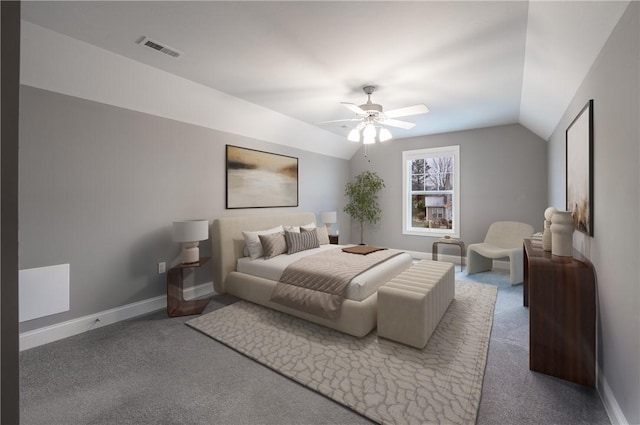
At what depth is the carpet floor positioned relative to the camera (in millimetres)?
1664

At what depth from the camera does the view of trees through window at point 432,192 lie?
552cm

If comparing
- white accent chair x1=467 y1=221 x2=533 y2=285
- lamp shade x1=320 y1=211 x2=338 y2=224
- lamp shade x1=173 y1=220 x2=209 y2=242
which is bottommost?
white accent chair x1=467 y1=221 x2=533 y2=285

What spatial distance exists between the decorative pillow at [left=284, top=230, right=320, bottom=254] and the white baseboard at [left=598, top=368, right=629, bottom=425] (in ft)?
9.82

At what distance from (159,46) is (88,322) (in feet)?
8.78

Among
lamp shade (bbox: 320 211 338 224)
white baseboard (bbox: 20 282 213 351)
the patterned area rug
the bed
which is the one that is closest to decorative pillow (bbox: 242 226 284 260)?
the bed

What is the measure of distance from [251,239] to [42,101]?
92.9 inches

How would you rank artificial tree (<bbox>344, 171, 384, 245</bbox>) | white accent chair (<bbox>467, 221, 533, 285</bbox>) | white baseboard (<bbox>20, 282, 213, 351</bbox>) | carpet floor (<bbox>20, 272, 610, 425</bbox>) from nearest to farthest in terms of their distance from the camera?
carpet floor (<bbox>20, 272, 610, 425</bbox>) < white baseboard (<bbox>20, 282, 213, 351</bbox>) < white accent chair (<bbox>467, 221, 533, 285</bbox>) < artificial tree (<bbox>344, 171, 384, 245</bbox>)

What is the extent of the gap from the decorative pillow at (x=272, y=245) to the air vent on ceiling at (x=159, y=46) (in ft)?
7.10

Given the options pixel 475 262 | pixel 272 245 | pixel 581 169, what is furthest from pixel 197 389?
pixel 475 262

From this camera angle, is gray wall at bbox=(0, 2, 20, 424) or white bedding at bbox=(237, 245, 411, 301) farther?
white bedding at bbox=(237, 245, 411, 301)

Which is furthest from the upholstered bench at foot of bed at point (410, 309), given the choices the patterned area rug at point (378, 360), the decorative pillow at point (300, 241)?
the decorative pillow at point (300, 241)

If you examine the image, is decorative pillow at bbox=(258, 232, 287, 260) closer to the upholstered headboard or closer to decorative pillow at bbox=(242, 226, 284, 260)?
decorative pillow at bbox=(242, 226, 284, 260)

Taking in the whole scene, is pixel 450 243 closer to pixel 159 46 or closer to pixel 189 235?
pixel 189 235

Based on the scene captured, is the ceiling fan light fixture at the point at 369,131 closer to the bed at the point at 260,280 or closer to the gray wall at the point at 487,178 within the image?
the bed at the point at 260,280
